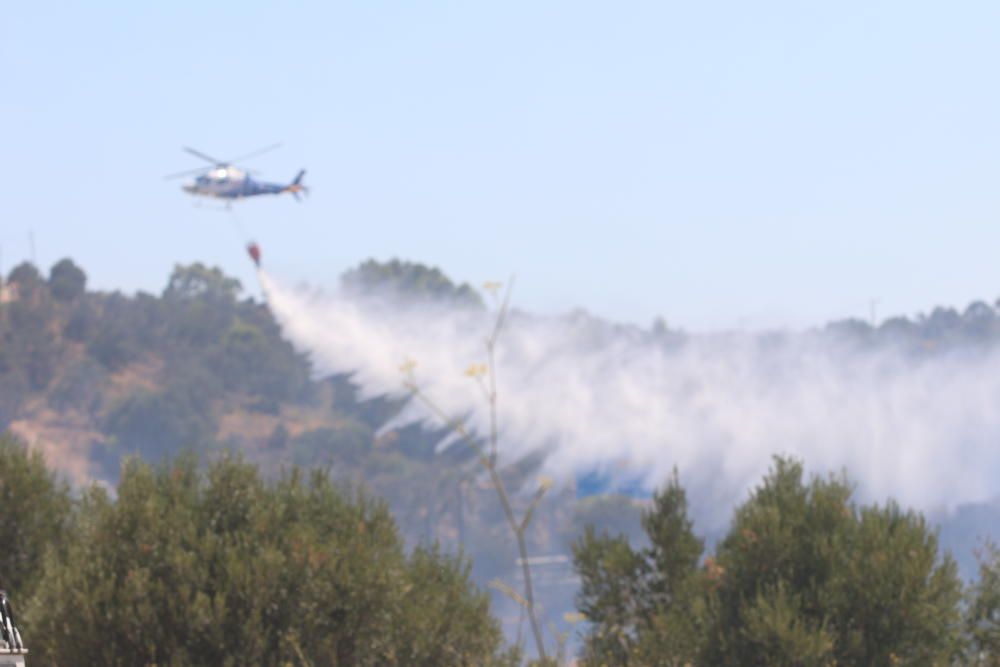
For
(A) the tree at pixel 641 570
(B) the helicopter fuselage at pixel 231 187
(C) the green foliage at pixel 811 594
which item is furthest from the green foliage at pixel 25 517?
(B) the helicopter fuselage at pixel 231 187

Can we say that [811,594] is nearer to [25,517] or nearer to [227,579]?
[227,579]

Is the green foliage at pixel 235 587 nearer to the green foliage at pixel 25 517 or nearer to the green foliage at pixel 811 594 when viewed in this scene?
the green foliage at pixel 25 517

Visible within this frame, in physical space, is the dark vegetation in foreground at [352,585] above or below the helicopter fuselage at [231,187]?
below

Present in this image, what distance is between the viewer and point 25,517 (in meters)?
28.2

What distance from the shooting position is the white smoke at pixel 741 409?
187125mm

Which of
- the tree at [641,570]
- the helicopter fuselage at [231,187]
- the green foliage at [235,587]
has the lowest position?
the tree at [641,570]

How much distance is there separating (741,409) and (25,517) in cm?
17047

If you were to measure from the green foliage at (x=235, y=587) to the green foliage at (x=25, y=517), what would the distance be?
840 millimetres

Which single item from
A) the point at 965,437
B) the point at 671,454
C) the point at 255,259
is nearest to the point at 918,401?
the point at 965,437

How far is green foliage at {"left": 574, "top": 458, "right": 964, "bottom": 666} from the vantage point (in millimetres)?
27469

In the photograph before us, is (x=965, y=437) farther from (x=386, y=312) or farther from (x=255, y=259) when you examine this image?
(x=255, y=259)

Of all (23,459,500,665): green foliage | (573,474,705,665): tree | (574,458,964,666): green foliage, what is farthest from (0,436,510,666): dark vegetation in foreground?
(573,474,705,665): tree

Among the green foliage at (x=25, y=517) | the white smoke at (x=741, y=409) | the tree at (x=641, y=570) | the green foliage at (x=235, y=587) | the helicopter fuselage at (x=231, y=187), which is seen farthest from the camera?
the white smoke at (x=741, y=409)

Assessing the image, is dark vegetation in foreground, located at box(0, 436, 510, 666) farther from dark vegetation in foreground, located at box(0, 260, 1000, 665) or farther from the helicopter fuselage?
the helicopter fuselage
